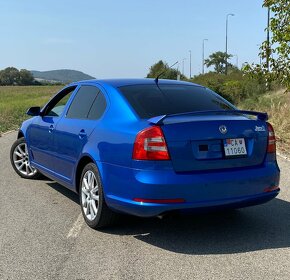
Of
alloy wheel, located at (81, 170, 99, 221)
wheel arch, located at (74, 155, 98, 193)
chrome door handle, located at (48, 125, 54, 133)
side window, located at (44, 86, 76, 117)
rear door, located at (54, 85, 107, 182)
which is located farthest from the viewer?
side window, located at (44, 86, 76, 117)

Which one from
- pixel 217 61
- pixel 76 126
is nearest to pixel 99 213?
pixel 76 126

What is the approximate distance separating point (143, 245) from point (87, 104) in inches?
75.0

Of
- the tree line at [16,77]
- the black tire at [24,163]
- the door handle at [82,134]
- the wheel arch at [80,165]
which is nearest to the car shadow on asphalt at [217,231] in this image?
the wheel arch at [80,165]

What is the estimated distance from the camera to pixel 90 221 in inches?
199

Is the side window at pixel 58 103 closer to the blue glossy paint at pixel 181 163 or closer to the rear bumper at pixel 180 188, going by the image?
the blue glossy paint at pixel 181 163

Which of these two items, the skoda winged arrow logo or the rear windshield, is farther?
the rear windshield

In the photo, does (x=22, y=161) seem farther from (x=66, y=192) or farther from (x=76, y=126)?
(x=76, y=126)

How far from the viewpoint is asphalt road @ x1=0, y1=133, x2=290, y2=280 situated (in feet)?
12.9

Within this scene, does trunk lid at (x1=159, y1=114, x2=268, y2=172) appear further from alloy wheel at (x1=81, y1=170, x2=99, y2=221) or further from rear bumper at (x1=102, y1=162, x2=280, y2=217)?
alloy wheel at (x1=81, y1=170, x2=99, y2=221)

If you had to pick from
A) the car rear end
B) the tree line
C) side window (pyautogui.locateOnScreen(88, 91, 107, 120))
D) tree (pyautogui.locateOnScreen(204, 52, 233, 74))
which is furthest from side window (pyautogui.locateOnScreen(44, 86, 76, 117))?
the tree line

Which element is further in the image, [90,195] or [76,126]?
[76,126]

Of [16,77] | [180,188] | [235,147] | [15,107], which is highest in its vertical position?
[16,77]

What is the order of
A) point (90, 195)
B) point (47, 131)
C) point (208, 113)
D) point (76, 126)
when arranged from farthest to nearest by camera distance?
point (47, 131)
point (76, 126)
point (90, 195)
point (208, 113)

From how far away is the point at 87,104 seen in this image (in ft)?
18.5
